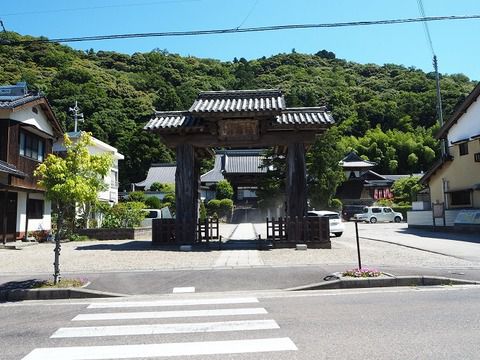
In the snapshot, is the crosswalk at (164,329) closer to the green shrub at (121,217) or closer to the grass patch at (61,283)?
the grass patch at (61,283)

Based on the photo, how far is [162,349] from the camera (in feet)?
16.5

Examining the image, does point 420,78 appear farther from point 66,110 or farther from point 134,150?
point 66,110

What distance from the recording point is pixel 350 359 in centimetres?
447

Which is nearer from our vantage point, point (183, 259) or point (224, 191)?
point (183, 259)

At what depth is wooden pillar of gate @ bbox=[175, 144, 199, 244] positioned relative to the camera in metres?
16.3

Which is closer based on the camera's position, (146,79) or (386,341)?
(386,341)

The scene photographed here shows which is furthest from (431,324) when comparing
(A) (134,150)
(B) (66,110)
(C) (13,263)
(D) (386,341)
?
(B) (66,110)

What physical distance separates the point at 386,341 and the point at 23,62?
92.5 meters

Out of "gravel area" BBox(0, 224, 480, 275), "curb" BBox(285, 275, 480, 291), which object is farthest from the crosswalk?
"gravel area" BBox(0, 224, 480, 275)

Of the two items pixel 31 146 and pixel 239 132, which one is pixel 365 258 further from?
pixel 31 146

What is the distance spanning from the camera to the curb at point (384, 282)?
29.9 feet

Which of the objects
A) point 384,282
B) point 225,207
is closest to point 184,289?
point 384,282

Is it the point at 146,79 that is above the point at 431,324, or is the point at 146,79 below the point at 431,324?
above

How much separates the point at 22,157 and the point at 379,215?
33.5 meters
